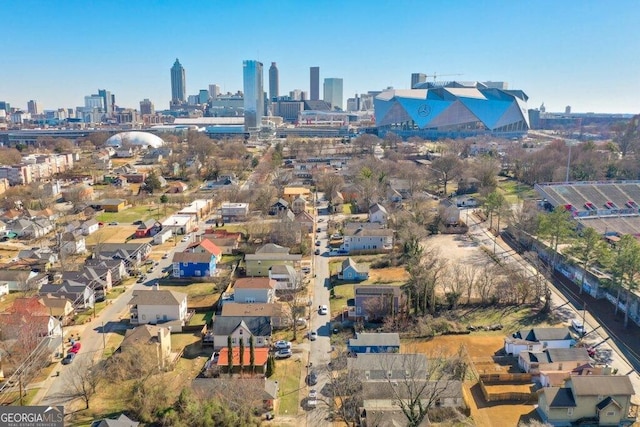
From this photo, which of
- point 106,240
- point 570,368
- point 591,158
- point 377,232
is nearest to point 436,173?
point 591,158

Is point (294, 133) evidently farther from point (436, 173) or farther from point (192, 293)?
point (192, 293)

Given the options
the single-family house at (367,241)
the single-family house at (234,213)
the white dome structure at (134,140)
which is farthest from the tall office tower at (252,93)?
the single-family house at (367,241)

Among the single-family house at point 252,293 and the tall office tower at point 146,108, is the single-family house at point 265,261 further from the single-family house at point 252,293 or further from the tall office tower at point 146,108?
the tall office tower at point 146,108

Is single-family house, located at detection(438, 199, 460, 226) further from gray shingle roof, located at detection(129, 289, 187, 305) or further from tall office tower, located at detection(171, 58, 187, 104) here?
tall office tower, located at detection(171, 58, 187, 104)

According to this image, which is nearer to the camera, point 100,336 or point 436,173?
point 100,336

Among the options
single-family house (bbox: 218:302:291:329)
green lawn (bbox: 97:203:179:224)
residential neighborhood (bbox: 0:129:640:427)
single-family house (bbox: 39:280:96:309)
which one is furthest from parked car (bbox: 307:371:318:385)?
green lawn (bbox: 97:203:179:224)
